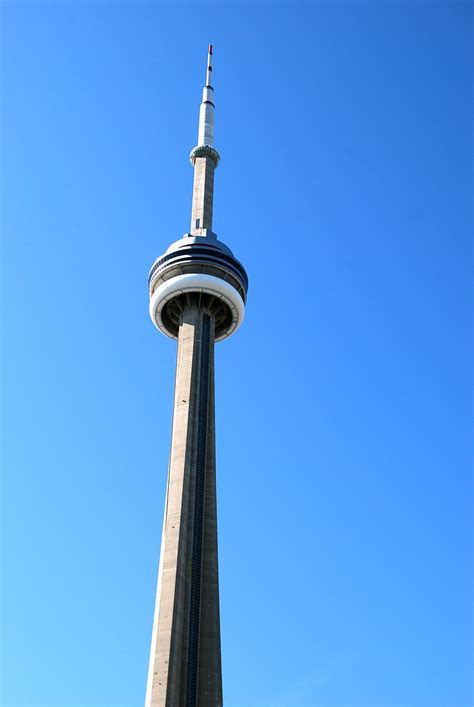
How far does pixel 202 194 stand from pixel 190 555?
107ft

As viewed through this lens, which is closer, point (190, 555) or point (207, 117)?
point (190, 555)

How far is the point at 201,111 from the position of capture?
77.4 meters

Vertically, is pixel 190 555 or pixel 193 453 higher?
pixel 193 453

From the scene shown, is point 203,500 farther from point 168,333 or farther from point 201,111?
point 201,111

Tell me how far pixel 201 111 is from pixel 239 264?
766 inches

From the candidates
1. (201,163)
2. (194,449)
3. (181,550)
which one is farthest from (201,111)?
(181,550)

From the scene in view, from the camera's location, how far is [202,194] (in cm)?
7175

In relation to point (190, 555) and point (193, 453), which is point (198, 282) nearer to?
point (193, 453)

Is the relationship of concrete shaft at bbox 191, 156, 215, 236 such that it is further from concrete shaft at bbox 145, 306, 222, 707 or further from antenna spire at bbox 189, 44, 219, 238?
concrete shaft at bbox 145, 306, 222, 707

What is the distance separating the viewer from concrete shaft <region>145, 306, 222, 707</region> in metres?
49.7

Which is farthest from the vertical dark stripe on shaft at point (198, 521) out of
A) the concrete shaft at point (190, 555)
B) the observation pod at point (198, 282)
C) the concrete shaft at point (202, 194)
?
the concrete shaft at point (202, 194)

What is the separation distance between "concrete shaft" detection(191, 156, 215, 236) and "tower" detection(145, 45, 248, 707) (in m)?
0.11

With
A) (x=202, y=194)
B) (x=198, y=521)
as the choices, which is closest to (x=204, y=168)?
(x=202, y=194)

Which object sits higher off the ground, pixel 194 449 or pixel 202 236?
pixel 202 236
